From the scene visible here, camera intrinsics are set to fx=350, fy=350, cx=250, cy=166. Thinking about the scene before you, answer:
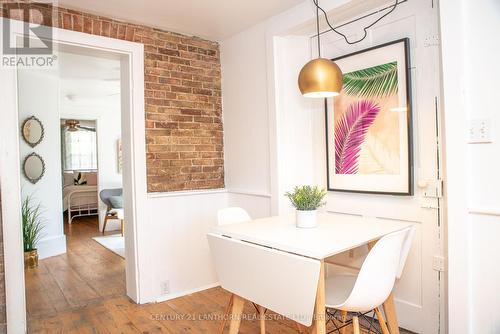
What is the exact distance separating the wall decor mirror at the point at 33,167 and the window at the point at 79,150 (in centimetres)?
389

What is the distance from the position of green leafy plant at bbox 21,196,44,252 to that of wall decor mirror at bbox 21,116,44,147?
0.72m

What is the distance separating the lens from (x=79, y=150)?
8453 millimetres

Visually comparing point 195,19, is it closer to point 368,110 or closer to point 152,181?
point 152,181

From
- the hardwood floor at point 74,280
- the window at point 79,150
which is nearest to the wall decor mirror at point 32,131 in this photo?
the hardwood floor at point 74,280

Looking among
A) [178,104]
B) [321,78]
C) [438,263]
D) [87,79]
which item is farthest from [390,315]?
[87,79]

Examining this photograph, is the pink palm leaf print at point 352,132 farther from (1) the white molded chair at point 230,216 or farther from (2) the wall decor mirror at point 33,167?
(2) the wall decor mirror at point 33,167

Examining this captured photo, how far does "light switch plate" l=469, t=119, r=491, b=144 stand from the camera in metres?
1.73

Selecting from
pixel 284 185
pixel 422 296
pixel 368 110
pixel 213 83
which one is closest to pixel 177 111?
pixel 213 83

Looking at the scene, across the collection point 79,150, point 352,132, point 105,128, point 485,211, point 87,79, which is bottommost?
point 485,211

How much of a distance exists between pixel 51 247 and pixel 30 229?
55cm

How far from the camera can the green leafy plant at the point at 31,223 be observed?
395cm

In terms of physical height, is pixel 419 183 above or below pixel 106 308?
above

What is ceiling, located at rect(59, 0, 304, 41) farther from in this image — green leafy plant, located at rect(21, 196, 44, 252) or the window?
the window

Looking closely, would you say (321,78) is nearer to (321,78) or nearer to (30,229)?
(321,78)
